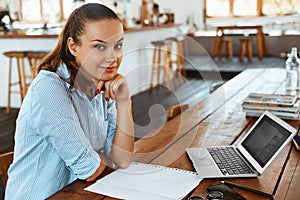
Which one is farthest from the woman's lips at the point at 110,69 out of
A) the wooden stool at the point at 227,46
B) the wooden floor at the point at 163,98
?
the wooden stool at the point at 227,46

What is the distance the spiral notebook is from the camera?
1.22 meters

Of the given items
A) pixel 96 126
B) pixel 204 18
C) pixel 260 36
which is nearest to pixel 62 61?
pixel 96 126

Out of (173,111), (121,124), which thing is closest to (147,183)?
(121,124)

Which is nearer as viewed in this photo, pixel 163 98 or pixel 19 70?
pixel 19 70

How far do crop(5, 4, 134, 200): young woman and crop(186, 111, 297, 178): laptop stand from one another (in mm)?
286

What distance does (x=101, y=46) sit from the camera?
1.29 metres

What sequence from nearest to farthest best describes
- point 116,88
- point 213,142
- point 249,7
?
point 116,88, point 213,142, point 249,7

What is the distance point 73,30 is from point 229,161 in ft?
2.40

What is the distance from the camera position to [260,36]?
862cm

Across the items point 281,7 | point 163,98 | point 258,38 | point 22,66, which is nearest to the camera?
point 22,66

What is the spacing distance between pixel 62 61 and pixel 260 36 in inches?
306

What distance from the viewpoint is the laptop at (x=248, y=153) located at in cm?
138

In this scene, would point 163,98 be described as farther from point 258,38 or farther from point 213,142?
point 213,142

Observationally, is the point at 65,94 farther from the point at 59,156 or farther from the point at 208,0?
the point at 208,0
